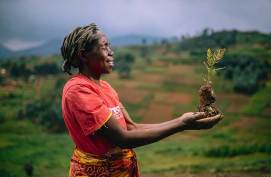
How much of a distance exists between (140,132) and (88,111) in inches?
12.4

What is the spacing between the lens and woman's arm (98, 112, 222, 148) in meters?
2.56

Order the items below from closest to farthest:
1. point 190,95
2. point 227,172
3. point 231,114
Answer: point 227,172, point 231,114, point 190,95

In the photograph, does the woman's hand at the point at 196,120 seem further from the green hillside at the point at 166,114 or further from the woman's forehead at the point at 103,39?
the green hillside at the point at 166,114

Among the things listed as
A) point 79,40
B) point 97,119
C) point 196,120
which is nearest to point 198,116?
point 196,120

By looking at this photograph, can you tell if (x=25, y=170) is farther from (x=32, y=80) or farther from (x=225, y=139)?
(x=32, y=80)

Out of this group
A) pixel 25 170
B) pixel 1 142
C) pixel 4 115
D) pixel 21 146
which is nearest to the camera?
pixel 25 170

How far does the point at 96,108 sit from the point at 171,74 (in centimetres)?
4004

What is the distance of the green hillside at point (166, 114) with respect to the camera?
59.3ft

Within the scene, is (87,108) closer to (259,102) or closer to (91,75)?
(91,75)

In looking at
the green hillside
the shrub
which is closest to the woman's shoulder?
the green hillside

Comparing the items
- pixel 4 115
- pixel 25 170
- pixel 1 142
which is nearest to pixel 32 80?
pixel 4 115

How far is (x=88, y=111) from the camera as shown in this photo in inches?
99.7

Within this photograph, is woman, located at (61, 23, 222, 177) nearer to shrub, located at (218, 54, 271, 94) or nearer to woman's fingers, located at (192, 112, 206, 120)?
woman's fingers, located at (192, 112, 206, 120)

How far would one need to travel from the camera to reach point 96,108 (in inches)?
100
